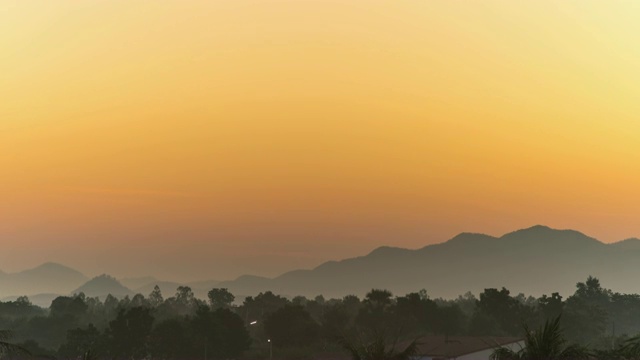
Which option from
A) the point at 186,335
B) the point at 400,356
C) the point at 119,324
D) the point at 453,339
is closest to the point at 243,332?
the point at 186,335

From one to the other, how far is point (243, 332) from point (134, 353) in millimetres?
20479

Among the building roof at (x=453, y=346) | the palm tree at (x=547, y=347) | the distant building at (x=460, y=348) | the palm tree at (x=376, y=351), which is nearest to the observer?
the palm tree at (x=547, y=347)

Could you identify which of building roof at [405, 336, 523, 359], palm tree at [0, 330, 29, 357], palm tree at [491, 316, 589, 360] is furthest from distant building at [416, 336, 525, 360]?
palm tree at [0, 330, 29, 357]

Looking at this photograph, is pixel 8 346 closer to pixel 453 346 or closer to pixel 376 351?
pixel 376 351

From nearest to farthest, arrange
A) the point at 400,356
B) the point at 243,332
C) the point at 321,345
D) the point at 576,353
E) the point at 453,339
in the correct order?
the point at 576,353 < the point at 400,356 < the point at 453,339 < the point at 243,332 < the point at 321,345

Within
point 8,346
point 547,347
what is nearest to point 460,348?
point 547,347

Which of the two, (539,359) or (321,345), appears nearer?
(539,359)

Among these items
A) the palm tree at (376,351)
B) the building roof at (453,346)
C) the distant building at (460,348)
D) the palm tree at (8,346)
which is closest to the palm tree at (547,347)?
the palm tree at (376,351)

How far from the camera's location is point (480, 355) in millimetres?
137750

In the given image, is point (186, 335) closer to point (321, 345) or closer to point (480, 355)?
point (321, 345)

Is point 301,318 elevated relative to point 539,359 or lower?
elevated

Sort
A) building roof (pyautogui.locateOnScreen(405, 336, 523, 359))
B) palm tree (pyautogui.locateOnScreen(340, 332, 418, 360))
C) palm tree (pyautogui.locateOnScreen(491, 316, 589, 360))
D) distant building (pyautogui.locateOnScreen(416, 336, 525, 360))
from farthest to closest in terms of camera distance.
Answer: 1. building roof (pyautogui.locateOnScreen(405, 336, 523, 359))
2. distant building (pyautogui.locateOnScreen(416, 336, 525, 360))
3. palm tree (pyautogui.locateOnScreen(340, 332, 418, 360))
4. palm tree (pyautogui.locateOnScreen(491, 316, 589, 360))

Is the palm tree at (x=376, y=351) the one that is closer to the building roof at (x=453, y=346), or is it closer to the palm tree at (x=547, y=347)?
the palm tree at (x=547, y=347)

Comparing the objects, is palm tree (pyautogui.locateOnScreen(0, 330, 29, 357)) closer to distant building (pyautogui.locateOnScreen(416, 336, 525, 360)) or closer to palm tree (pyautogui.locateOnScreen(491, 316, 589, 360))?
palm tree (pyautogui.locateOnScreen(491, 316, 589, 360))
